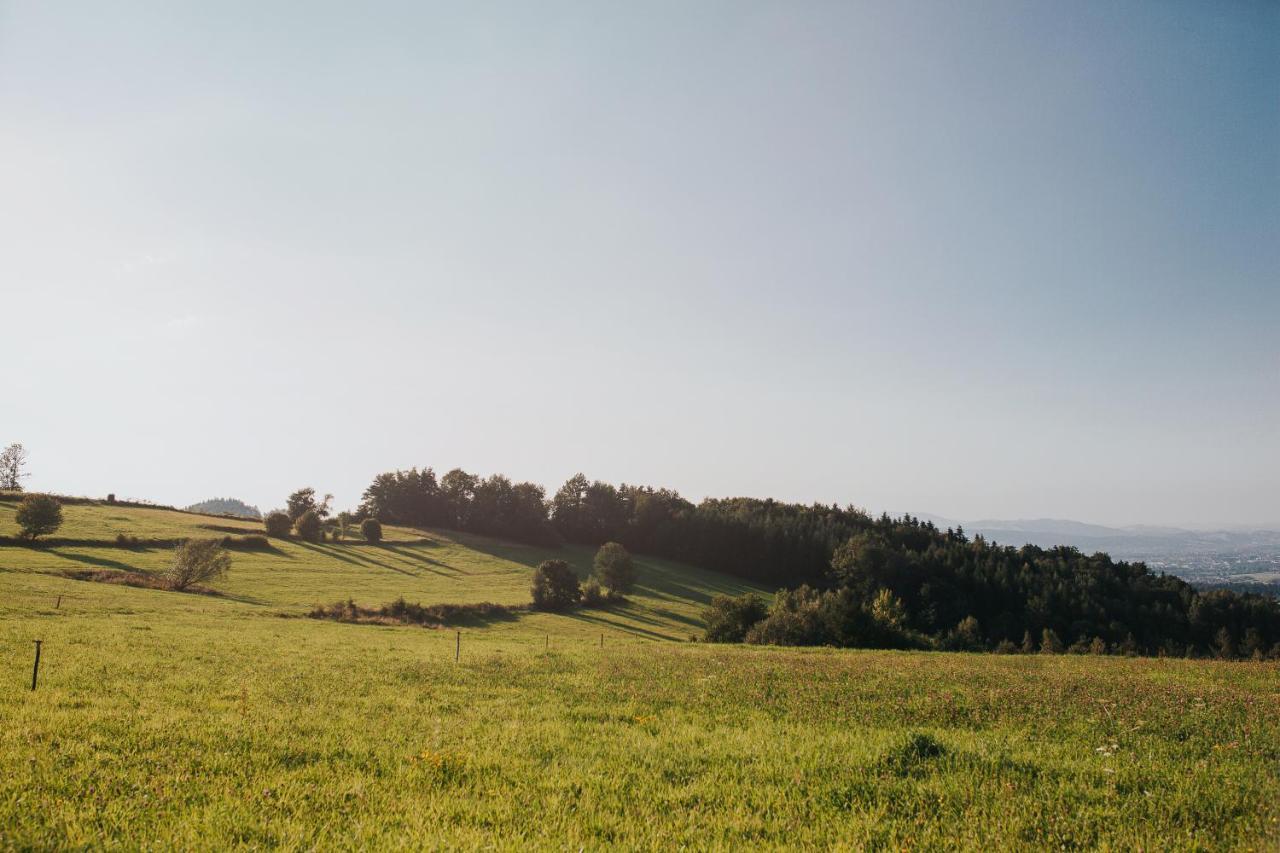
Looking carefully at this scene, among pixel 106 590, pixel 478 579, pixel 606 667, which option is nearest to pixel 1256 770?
pixel 606 667

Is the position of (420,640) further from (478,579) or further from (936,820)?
(478,579)

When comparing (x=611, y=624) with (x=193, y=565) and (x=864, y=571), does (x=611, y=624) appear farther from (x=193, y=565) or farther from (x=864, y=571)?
(x=864, y=571)

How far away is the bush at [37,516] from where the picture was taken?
209 ft

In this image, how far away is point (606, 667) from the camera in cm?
2288

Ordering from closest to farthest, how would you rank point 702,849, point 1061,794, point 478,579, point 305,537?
point 702,849 < point 1061,794 < point 478,579 < point 305,537

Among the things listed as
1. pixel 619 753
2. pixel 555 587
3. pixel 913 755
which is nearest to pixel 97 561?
pixel 555 587

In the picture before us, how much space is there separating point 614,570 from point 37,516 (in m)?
66.2

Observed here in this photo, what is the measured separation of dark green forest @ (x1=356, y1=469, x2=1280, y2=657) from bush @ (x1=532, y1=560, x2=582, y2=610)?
22947 mm

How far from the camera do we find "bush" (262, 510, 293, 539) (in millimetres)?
97062

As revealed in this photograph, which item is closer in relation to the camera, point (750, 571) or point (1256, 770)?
point (1256, 770)

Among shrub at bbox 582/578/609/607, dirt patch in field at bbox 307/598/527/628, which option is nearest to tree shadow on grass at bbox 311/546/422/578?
dirt patch in field at bbox 307/598/527/628

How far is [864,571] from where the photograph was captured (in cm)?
11088

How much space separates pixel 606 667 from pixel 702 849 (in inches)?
675

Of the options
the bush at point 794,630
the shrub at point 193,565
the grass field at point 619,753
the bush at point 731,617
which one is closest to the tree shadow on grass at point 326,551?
the shrub at point 193,565
